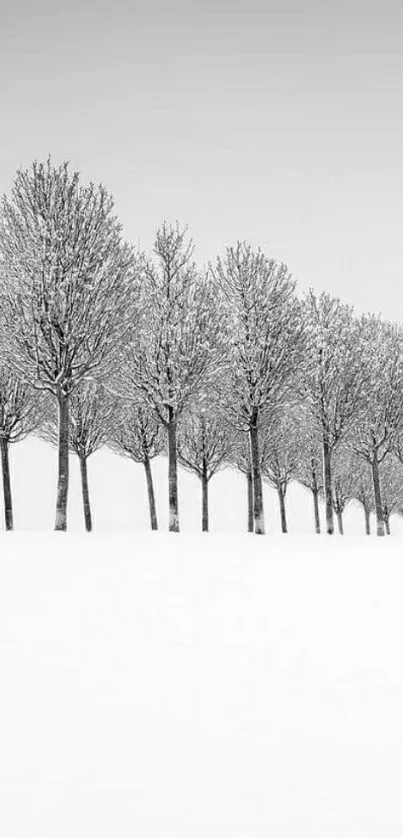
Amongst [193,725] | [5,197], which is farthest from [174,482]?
[193,725]

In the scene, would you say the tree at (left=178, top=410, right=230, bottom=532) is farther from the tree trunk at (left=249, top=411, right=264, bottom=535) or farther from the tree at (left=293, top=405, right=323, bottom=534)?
the tree trunk at (left=249, top=411, right=264, bottom=535)

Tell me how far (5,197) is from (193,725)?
17743 mm

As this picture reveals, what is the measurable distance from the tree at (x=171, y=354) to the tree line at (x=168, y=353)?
55 millimetres

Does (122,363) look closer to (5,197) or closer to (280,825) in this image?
(5,197)

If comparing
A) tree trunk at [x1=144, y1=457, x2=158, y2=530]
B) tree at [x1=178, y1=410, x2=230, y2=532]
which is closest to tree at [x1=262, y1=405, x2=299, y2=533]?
tree at [x1=178, y1=410, x2=230, y2=532]

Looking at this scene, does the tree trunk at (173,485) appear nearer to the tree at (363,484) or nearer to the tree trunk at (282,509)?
the tree trunk at (282,509)

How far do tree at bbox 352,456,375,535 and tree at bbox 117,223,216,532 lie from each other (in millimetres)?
21952

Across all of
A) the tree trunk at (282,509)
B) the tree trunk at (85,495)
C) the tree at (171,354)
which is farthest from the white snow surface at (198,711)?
the tree trunk at (282,509)

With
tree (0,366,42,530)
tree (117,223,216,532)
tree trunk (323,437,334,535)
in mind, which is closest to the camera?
tree (117,223,216,532)

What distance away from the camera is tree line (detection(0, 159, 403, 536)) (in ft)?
56.5

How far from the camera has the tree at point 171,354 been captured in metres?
20.3

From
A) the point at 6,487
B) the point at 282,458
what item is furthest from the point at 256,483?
the point at 282,458

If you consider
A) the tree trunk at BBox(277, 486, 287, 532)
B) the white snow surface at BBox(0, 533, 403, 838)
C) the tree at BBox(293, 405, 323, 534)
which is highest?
the tree at BBox(293, 405, 323, 534)

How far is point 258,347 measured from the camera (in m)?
22.0
